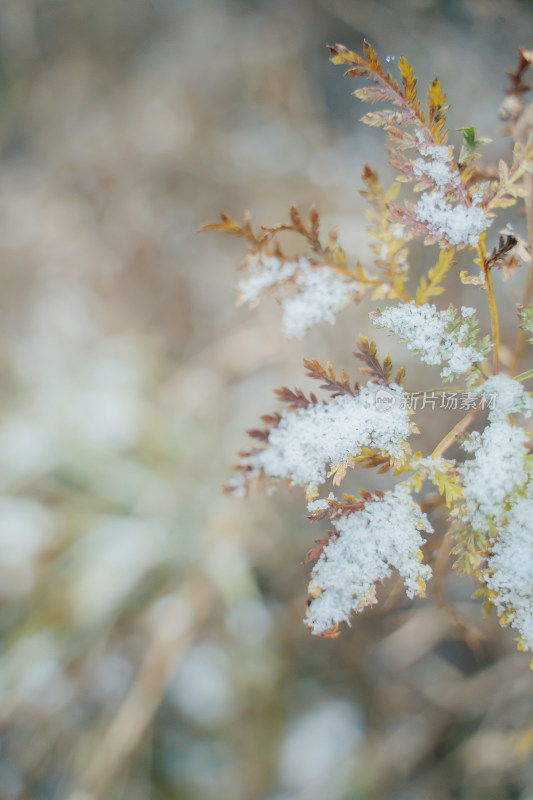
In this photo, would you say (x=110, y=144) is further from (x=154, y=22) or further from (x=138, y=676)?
(x=138, y=676)

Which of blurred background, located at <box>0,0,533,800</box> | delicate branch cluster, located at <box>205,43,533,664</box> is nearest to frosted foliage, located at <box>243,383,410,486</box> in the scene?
delicate branch cluster, located at <box>205,43,533,664</box>

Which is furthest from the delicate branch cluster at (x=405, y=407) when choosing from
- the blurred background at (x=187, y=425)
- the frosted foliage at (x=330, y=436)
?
the blurred background at (x=187, y=425)

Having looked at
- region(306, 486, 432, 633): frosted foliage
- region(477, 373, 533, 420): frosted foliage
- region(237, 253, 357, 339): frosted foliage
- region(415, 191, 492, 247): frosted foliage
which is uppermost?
region(415, 191, 492, 247): frosted foliage

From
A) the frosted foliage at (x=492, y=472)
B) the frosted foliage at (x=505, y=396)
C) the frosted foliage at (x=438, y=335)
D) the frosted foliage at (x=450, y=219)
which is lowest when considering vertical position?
the frosted foliage at (x=492, y=472)

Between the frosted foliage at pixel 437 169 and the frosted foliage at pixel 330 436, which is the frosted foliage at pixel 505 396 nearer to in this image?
the frosted foliage at pixel 330 436

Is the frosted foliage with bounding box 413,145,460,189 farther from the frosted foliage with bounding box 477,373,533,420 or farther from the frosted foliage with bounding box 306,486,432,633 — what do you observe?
the frosted foliage with bounding box 306,486,432,633

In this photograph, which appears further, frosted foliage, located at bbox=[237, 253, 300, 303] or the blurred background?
the blurred background

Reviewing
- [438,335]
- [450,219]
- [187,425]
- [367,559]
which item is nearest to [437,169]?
[450,219]
